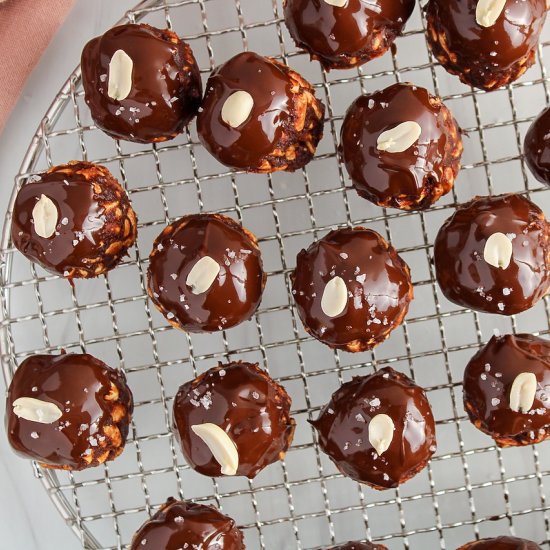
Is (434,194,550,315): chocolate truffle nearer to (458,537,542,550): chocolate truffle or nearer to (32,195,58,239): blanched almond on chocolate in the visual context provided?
(458,537,542,550): chocolate truffle

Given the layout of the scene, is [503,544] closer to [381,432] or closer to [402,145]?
[381,432]

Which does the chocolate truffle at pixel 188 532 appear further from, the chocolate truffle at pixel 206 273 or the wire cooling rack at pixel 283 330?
the chocolate truffle at pixel 206 273

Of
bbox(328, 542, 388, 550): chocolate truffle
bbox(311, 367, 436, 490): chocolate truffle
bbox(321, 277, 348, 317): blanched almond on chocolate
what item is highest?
bbox(321, 277, 348, 317): blanched almond on chocolate

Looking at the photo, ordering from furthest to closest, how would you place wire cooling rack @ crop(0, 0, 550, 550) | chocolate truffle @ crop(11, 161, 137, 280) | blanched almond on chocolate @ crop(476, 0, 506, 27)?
wire cooling rack @ crop(0, 0, 550, 550)
chocolate truffle @ crop(11, 161, 137, 280)
blanched almond on chocolate @ crop(476, 0, 506, 27)

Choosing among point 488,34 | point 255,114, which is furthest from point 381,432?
point 488,34

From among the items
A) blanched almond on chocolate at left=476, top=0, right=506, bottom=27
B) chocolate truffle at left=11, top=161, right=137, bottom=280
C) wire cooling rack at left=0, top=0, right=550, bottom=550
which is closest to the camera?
blanched almond on chocolate at left=476, top=0, right=506, bottom=27

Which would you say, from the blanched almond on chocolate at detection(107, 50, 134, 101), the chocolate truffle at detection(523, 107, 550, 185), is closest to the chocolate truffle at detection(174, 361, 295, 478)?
the blanched almond on chocolate at detection(107, 50, 134, 101)

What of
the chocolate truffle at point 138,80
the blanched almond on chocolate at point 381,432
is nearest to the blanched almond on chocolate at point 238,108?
the chocolate truffle at point 138,80
